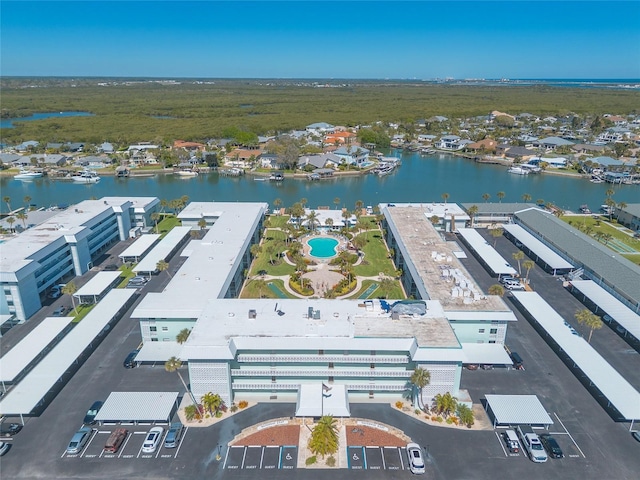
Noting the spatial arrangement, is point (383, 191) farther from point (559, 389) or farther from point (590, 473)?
point (590, 473)

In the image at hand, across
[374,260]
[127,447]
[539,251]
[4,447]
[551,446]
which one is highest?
[539,251]

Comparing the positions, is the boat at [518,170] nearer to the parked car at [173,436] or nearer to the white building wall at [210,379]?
the white building wall at [210,379]

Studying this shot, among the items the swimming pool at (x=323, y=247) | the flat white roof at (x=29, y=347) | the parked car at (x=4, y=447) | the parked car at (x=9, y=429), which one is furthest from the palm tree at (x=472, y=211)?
the parked car at (x=4, y=447)

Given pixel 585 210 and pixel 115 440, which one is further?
pixel 585 210

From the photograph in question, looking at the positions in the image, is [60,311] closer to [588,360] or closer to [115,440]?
[115,440]

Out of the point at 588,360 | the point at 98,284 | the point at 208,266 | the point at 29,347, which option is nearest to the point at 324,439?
the point at 588,360

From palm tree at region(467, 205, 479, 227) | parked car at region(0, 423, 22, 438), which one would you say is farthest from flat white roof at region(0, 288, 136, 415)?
palm tree at region(467, 205, 479, 227)
